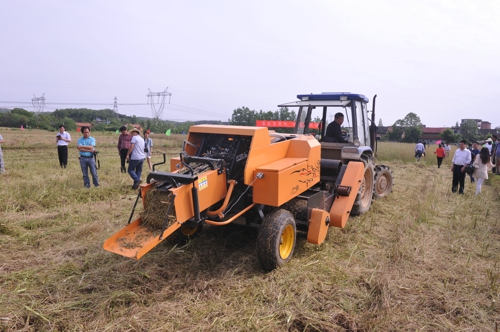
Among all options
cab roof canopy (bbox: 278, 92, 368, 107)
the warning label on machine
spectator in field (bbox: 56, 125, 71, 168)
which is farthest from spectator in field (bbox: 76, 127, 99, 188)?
the warning label on machine

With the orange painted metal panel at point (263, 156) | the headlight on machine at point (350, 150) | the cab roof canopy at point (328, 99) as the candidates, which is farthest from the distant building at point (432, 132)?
the orange painted metal panel at point (263, 156)

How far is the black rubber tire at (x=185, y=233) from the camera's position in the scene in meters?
4.45

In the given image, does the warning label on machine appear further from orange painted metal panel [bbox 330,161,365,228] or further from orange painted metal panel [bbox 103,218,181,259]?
orange painted metal panel [bbox 330,161,365,228]

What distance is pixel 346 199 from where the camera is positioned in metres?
5.06

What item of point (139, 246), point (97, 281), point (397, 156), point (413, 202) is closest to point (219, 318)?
point (139, 246)

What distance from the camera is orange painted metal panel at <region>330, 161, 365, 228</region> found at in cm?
486

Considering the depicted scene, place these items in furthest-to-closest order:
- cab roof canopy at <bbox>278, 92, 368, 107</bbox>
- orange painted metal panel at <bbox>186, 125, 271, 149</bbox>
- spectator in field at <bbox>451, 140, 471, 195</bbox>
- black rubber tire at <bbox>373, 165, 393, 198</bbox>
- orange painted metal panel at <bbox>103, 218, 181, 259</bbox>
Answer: spectator in field at <bbox>451, 140, 471, 195</bbox>, black rubber tire at <bbox>373, 165, 393, 198</bbox>, cab roof canopy at <bbox>278, 92, 368, 107</bbox>, orange painted metal panel at <bbox>186, 125, 271, 149</bbox>, orange painted metal panel at <bbox>103, 218, 181, 259</bbox>

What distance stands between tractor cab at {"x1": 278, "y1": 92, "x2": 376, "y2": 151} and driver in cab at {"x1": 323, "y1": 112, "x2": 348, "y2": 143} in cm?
6

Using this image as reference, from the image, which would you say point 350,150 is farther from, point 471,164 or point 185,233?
point 471,164

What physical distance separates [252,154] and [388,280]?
209 cm

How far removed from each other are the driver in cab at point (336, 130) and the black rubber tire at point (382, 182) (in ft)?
5.68

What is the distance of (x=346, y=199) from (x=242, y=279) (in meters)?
2.13

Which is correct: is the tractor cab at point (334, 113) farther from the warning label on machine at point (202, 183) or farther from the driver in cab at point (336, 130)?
the warning label on machine at point (202, 183)

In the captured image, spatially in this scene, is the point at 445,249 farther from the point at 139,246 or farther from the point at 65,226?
the point at 65,226
